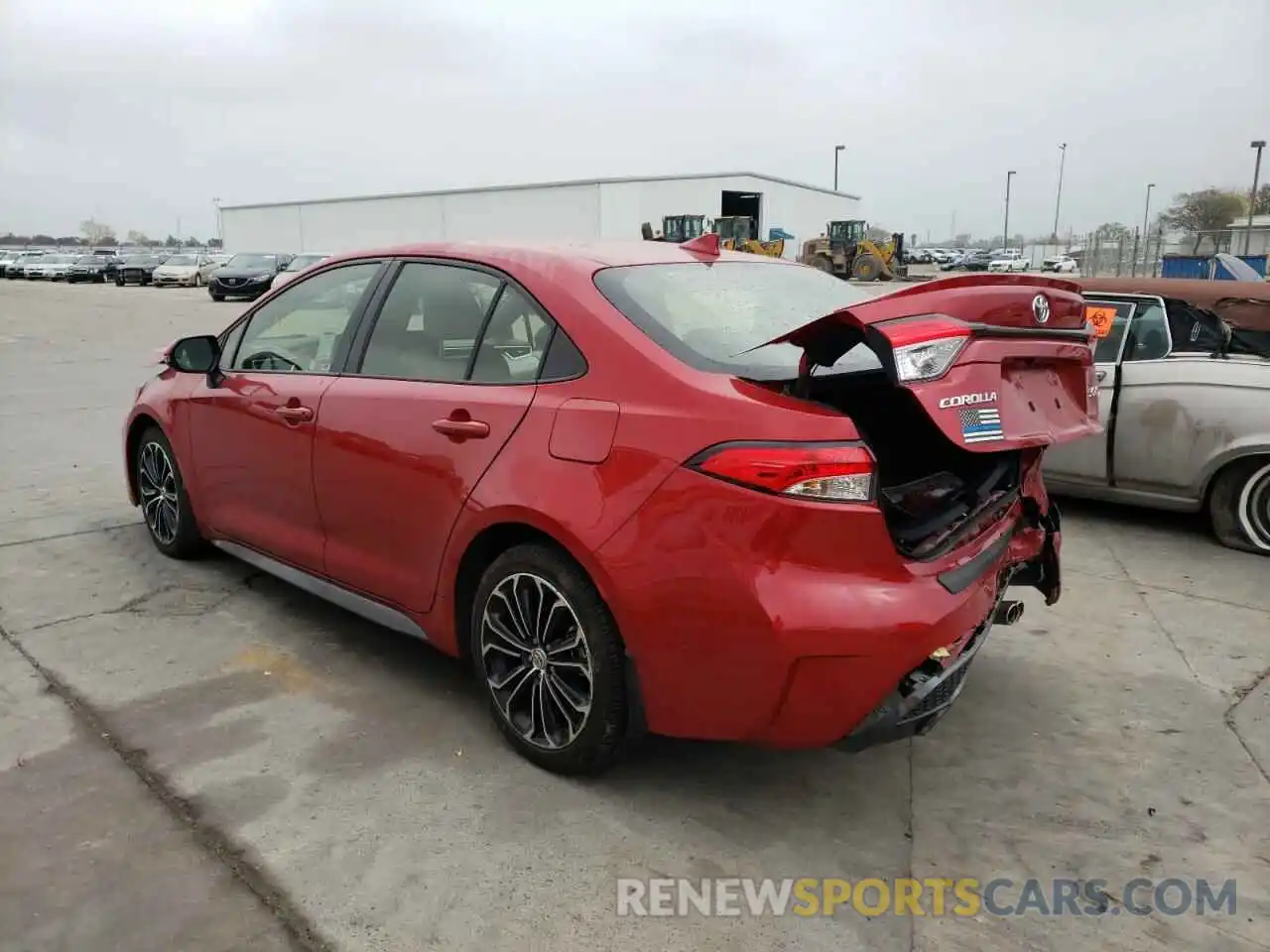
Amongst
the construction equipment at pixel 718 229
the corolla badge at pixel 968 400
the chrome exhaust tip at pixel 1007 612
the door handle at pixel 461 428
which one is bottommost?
the chrome exhaust tip at pixel 1007 612

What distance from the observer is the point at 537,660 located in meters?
3.06

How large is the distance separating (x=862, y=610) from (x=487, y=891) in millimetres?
1213

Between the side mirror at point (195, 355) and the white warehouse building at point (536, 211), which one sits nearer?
the side mirror at point (195, 355)

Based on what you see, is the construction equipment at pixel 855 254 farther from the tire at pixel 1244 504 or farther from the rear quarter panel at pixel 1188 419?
the tire at pixel 1244 504

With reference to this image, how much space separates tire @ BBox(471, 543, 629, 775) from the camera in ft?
9.32

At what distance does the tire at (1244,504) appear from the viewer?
5.46m

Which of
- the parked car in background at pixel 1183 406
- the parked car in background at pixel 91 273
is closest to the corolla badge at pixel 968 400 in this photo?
the parked car in background at pixel 1183 406

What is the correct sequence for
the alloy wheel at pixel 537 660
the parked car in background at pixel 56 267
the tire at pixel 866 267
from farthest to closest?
the parked car in background at pixel 56 267 < the tire at pixel 866 267 < the alloy wheel at pixel 537 660

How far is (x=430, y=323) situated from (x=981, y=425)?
194cm

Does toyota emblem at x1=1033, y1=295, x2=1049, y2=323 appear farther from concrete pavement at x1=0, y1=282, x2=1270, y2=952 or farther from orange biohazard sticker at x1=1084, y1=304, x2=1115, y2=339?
orange biohazard sticker at x1=1084, y1=304, x2=1115, y2=339

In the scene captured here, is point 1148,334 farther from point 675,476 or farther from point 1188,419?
point 675,476

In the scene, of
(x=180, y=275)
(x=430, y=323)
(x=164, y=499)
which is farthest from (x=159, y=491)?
(x=180, y=275)

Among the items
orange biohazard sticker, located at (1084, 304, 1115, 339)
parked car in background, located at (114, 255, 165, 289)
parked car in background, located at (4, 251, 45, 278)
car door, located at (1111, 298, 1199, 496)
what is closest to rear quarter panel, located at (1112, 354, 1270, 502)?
car door, located at (1111, 298, 1199, 496)

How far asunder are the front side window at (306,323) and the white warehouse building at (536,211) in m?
41.9
